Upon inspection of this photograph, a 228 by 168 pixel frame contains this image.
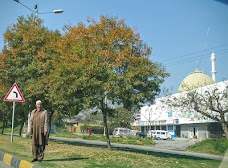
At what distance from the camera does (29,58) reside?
2261cm

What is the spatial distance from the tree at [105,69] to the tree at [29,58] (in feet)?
17.0

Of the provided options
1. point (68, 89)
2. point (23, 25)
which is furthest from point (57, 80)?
point (23, 25)

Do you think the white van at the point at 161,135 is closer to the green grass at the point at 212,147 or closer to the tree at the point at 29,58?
the green grass at the point at 212,147

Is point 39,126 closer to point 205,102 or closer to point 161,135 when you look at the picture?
point 205,102

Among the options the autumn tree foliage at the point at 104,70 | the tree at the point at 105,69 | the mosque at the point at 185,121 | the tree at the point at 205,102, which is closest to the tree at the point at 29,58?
the autumn tree foliage at the point at 104,70

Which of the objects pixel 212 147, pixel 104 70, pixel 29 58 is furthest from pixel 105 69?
pixel 212 147

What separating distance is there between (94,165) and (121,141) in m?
30.4

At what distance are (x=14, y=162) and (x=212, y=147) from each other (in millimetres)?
21190

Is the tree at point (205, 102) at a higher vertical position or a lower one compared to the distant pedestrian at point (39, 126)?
higher

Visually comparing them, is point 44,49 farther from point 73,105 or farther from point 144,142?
point 144,142

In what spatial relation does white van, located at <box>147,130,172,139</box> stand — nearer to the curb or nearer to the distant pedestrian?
the curb

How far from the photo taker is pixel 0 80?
81.7 feet

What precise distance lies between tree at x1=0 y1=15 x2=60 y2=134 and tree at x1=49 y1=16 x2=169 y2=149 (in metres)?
5.19

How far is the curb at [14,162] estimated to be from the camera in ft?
31.4
